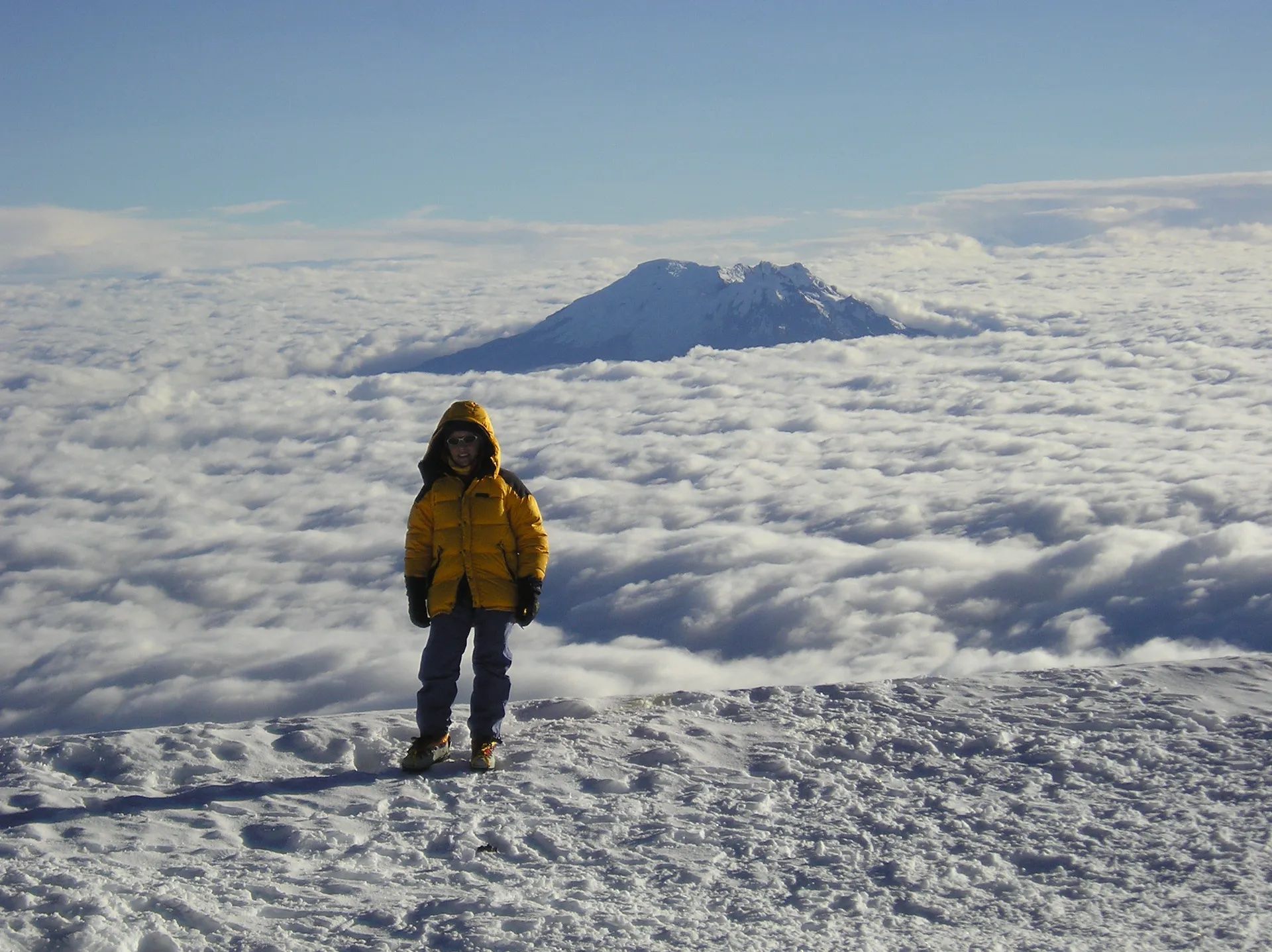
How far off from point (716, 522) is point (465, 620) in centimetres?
13759

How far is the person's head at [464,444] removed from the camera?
4.74 meters

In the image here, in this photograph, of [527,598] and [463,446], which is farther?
[527,598]

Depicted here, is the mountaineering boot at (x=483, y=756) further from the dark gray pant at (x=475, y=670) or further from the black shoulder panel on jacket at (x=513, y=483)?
the black shoulder panel on jacket at (x=513, y=483)

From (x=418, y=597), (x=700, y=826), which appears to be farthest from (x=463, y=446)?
(x=700, y=826)

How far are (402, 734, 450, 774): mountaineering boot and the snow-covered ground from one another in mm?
107

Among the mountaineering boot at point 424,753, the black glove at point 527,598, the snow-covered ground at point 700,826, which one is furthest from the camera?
the black glove at point 527,598

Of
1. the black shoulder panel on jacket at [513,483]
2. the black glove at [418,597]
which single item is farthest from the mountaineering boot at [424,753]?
the black shoulder panel on jacket at [513,483]

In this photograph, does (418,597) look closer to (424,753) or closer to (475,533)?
(475,533)

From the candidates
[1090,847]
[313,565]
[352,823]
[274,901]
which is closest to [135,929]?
[274,901]

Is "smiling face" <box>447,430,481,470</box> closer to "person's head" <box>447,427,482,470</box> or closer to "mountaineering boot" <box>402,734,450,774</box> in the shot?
"person's head" <box>447,427,482,470</box>

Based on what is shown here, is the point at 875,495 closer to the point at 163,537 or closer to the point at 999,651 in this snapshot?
the point at 999,651

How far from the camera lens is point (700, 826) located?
400cm

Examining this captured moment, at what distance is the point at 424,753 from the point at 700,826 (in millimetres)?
1456

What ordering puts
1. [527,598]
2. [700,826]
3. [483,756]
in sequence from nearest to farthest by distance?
[700,826] → [483,756] → [527,598]
